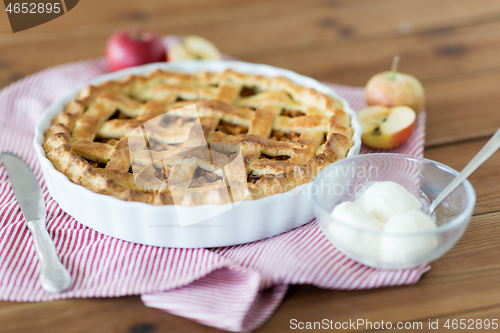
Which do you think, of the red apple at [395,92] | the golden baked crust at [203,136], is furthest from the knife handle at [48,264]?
the red apple at [395,92]

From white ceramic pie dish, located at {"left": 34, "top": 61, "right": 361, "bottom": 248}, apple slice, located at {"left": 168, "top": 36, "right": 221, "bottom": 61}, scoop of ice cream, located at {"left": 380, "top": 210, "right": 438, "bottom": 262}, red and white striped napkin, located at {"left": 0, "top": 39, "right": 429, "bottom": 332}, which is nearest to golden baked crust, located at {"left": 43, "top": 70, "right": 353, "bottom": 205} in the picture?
white ceramic pie dish, located at {"left": 34, "top": 61, "right": 361, "bottom": 248}

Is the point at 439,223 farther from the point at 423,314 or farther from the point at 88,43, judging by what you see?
the point at 88,43

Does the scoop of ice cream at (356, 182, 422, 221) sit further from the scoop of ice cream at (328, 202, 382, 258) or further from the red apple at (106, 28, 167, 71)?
the red apple at (106, 28, 167, 71)

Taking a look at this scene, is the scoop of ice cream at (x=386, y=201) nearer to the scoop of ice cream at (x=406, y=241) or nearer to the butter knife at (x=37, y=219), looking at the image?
the scoop of ice cream at (x=406, y=241)

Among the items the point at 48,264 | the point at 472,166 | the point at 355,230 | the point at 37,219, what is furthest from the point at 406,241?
the point at 37,219

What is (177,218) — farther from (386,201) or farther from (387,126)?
(387,126)
